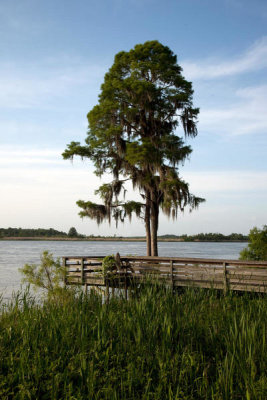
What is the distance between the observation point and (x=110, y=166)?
72.3 feet

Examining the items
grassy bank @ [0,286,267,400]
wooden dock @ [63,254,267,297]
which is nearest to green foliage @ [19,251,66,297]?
wooden dock @ [63,254,267,297]

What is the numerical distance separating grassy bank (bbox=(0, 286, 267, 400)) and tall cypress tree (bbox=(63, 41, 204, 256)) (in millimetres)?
13831

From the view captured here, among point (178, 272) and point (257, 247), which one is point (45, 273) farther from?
point (257, 247)

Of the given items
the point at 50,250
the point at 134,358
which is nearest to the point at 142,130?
the point at 134,358

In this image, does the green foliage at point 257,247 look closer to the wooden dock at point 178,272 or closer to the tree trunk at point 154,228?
the tree trunk at point 154,228

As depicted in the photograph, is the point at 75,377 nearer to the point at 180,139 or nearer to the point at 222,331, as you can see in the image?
the point at 222,331

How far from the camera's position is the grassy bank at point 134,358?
412cm

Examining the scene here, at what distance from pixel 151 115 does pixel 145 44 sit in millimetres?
4096

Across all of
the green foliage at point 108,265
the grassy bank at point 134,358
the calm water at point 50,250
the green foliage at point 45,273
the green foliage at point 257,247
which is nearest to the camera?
the grassy bank at point 134,358

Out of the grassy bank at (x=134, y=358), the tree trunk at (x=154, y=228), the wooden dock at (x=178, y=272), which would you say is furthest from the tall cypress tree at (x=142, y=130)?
the grassy bank at (x=134, y=358)

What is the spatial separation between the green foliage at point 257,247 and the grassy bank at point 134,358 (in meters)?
14.1

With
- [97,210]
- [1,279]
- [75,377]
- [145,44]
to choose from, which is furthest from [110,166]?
[75,377]

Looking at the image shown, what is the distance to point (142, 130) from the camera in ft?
69.3

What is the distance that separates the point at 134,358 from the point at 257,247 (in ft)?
54.2
